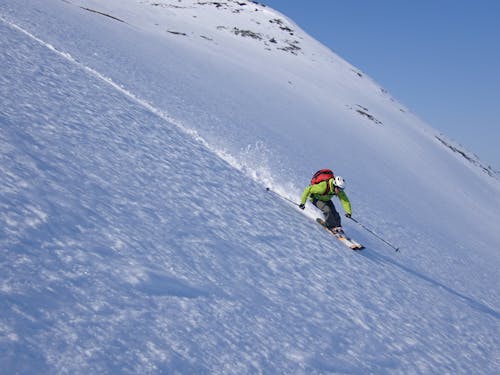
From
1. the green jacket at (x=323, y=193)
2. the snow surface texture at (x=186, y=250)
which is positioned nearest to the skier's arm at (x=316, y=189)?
the green jacket at (x=323, y=193)

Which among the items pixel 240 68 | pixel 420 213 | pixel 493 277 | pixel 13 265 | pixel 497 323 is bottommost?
pixel 13 265

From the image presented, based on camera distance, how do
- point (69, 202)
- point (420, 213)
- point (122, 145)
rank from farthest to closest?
1. point (420, 213)
2. point (122, 145)
3. point (69, 202)

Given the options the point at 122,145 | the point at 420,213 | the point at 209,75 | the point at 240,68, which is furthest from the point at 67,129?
the point at 240,68

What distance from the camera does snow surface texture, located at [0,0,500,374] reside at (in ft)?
11.9

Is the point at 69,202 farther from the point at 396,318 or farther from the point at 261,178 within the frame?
the point at 261,178

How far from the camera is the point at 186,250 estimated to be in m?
5.52

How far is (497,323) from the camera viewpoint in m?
8.88

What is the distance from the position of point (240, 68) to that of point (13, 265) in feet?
109

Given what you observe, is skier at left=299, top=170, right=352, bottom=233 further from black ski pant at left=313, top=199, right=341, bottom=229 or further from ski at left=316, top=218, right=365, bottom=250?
ski at left=316, top=218, right=365, bottom=250

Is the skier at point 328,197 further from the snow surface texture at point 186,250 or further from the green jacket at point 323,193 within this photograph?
the snow surface texture at point 186,250

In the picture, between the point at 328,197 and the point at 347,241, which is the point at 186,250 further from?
the point at 328,197

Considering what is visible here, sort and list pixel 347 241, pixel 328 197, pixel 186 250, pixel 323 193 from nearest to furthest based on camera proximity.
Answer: pixel 186 250 → pixel 347 241 → pixel 323 193 → pixel 328 197

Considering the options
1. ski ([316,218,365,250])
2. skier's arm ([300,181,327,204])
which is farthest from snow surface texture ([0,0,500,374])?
skier's arm ([300,181,327,204])

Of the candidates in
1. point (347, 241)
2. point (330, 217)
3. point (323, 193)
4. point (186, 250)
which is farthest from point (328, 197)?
point (186, 250)
